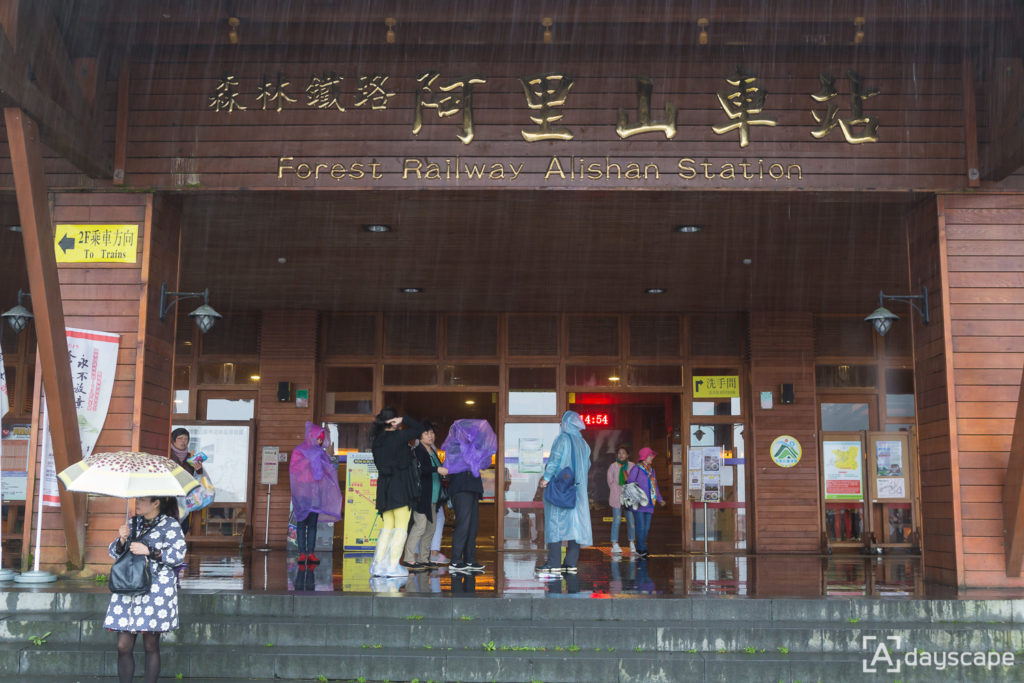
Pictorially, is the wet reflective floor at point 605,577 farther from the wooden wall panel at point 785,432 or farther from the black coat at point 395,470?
the wooden wall panel at point 785,432

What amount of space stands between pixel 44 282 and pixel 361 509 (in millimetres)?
5360

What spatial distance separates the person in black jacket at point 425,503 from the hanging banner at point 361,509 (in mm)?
1987

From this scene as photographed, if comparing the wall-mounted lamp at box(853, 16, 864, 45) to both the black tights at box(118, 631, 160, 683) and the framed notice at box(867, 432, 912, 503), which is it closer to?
the black tights at box(118, 631, 160, 683)

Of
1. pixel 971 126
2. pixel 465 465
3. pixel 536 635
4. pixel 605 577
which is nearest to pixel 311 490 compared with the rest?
pixel 465 465

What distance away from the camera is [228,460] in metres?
12.8

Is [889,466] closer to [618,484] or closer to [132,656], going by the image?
[618,484]

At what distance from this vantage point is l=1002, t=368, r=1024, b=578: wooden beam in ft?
22.8

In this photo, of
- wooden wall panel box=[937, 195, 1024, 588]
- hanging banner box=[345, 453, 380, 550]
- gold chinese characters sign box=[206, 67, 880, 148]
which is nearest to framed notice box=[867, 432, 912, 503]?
wooden wall panel box=[937, 195, 1024, 588]

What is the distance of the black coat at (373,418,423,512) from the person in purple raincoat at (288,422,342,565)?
5.61 ft

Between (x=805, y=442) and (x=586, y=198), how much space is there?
6259mm

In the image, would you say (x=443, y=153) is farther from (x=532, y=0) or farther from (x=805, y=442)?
(x=805, y=442)

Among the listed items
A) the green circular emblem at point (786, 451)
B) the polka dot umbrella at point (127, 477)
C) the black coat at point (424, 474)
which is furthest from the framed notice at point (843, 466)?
the polka dot umbrella at point (127, 477)

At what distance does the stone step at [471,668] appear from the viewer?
579cm

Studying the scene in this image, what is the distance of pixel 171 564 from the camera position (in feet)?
16.3
